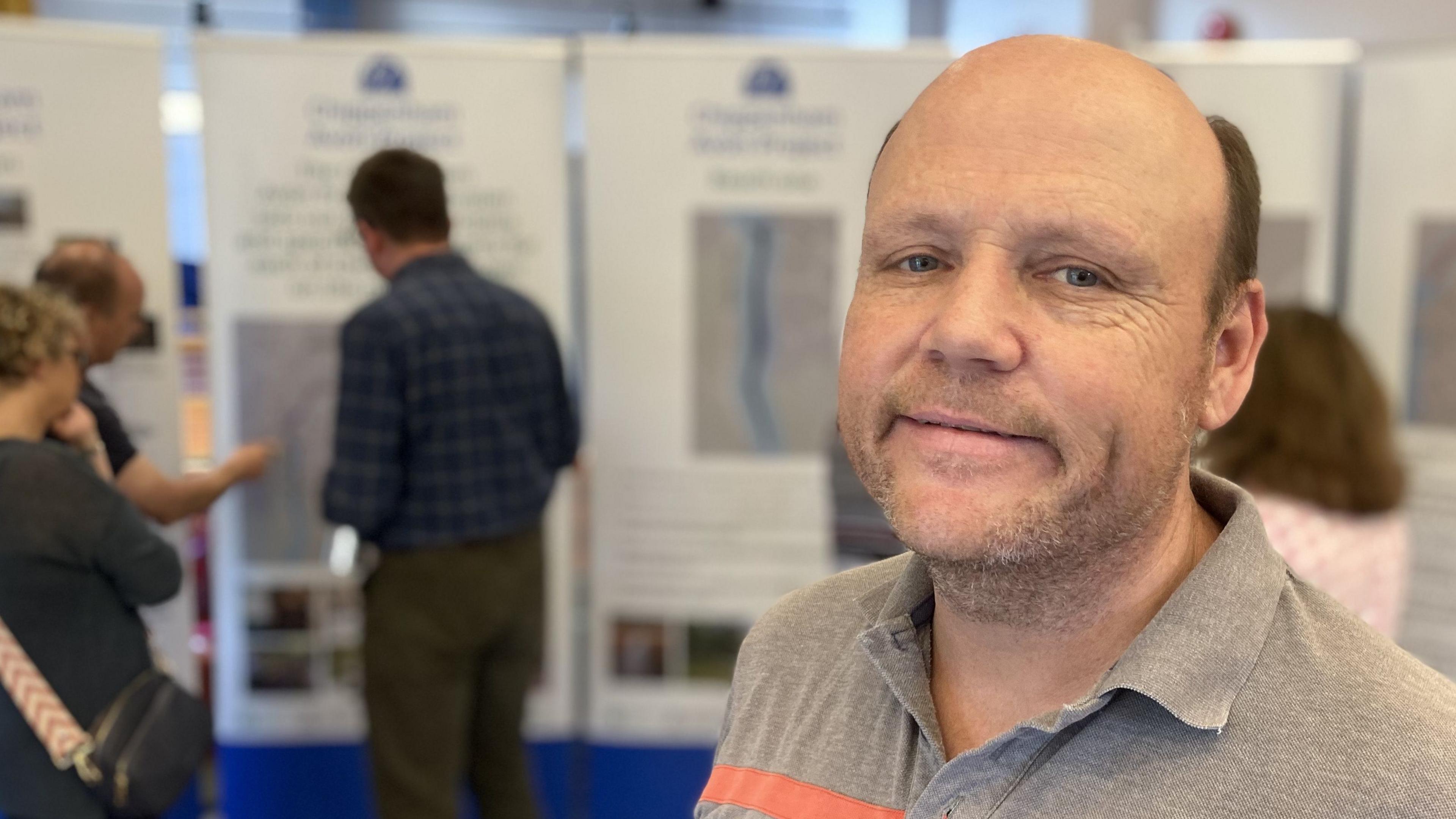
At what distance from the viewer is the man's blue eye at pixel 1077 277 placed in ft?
2.67

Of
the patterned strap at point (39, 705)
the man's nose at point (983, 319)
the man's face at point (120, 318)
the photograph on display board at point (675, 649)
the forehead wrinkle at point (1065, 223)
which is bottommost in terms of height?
the photograph on display board at point (675, 649)

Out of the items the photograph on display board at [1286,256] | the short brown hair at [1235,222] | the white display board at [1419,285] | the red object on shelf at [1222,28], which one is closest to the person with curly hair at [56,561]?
the short brown hair at [1235,222]

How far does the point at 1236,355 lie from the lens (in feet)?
3.00

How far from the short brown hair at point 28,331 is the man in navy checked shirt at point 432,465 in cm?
53

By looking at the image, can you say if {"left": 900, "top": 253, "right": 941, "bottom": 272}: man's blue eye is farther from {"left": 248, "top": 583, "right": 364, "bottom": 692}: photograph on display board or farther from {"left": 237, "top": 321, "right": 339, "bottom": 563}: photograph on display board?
{"left": 248, "top": 583, "right": 364, "bottom": 692}: photograph on display board

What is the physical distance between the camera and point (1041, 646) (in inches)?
34.9

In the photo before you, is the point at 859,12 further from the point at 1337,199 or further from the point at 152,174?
the point at 152,174

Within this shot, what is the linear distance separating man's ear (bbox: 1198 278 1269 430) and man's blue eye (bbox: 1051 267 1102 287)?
15cm

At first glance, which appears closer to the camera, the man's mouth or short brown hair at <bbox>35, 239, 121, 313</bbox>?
the man's mouth

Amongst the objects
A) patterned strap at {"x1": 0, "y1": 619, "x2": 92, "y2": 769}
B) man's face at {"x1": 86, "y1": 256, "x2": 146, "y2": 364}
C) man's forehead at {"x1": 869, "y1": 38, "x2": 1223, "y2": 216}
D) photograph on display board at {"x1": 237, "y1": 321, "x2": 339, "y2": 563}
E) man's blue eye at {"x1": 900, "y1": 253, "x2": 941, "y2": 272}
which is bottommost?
patterned strap at {"x1": 0, "y1": 619, "x2": 92, "y2": 769}

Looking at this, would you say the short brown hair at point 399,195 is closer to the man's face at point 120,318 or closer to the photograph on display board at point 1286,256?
the man's face at point 120,318

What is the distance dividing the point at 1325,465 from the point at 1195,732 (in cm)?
136

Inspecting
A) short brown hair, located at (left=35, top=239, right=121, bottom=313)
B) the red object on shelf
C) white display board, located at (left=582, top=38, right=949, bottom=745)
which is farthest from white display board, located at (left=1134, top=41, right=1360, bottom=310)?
short brown hair, located at (left=35, top=239, right=121, bottom=313)

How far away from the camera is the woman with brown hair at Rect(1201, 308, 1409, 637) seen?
74.5 inches
